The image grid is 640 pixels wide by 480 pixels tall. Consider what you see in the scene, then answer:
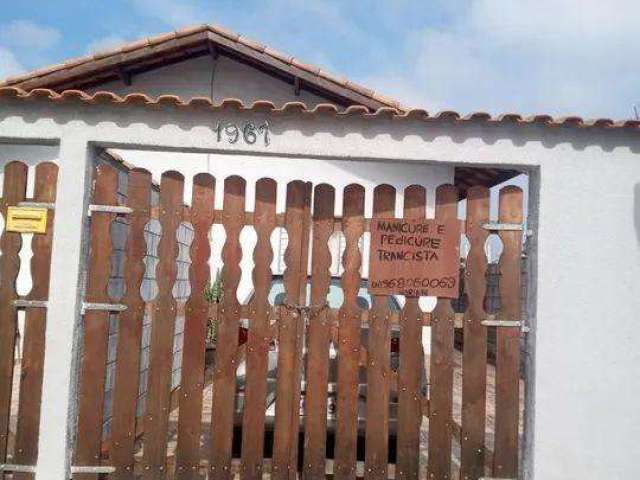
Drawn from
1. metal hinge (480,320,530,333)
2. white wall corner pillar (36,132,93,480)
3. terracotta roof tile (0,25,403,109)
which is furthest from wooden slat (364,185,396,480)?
terracotta roof tile (0,25,403,109)

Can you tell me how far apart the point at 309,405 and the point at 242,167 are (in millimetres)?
7343

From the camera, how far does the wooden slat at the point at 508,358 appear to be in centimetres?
405

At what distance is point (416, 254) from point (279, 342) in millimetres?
1151

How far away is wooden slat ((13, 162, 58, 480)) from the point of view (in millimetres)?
3957

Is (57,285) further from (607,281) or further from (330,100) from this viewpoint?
(330,100)

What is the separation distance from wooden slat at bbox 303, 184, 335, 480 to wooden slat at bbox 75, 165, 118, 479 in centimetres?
143

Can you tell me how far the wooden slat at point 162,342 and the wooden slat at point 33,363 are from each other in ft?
2.43

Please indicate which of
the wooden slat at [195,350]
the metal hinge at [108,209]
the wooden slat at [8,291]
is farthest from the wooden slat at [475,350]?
the wooden slat at [8,291]

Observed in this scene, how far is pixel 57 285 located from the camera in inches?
155

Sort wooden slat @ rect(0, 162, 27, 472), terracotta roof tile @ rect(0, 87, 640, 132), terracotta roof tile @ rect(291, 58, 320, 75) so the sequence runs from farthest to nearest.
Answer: terracotta roof tile @ rect(291, 58, 320, 75), wooden slat @ rect(0, 162, 27, 472), terracotta roof tile @ rect(0, 87, 640, 132)

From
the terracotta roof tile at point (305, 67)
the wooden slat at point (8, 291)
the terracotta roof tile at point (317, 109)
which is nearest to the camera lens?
the terracotta roof tile at point (317, 109)

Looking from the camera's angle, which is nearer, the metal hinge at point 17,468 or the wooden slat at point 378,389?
the metal hinge at point 17,468

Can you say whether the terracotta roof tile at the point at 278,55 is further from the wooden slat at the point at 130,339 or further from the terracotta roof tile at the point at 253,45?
the wooden slat at the point at 130,339

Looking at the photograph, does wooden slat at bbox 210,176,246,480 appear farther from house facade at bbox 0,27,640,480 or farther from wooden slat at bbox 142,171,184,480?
wooden slat at bbox 142,171,184,480
